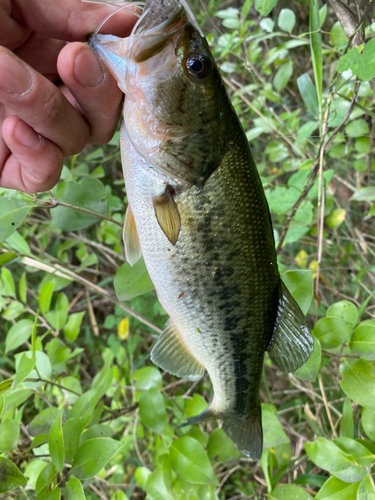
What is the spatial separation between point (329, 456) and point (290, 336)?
0.38 metres

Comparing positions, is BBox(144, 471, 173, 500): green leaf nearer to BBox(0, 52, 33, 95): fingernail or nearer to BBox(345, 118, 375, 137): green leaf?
BBox(0, 52, 33, 95): fingernail

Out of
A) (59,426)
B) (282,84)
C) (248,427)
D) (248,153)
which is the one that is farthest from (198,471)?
(282,84)

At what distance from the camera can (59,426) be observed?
2.93 feet

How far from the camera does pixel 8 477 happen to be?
86 cm

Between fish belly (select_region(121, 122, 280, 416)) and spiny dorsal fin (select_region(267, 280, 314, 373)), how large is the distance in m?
0.03

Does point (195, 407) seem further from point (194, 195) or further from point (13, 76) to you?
point (13, 76)

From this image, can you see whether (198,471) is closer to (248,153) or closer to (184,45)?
(248,153)

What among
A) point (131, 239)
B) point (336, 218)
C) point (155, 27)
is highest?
point (155, 27)

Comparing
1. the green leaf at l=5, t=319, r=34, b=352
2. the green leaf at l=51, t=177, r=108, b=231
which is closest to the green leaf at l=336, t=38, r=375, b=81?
the green leaf at l=51, t=177, r=108, b=231

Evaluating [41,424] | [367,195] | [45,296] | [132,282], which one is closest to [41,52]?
[132,282]

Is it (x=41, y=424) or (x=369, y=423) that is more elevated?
(x=41, y=424)

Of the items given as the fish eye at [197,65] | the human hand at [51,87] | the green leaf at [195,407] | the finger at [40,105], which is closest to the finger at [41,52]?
the human hand at [51,87]

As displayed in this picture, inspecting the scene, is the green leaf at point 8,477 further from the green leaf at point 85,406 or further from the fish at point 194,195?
the fish at point 194,195

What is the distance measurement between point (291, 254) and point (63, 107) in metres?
1.90
